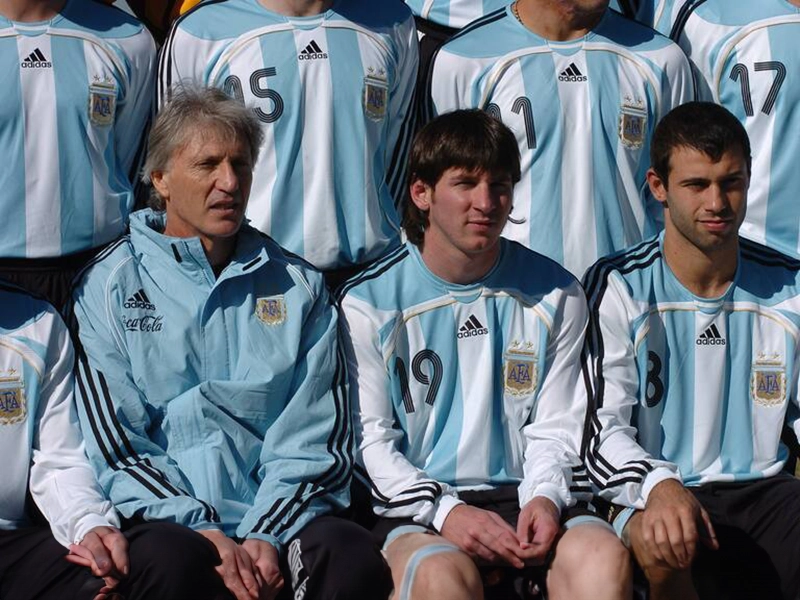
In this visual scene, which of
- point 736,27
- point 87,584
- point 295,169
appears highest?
point 736,27

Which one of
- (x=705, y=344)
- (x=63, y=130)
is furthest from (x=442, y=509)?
(x=63, y=130)

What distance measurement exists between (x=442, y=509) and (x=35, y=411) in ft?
4.53

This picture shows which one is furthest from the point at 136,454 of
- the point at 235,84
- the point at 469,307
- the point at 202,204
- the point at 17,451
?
the point at 235,84

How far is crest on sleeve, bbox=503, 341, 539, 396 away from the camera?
5973mm

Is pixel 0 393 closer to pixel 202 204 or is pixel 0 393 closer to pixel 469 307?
pixel 202 204

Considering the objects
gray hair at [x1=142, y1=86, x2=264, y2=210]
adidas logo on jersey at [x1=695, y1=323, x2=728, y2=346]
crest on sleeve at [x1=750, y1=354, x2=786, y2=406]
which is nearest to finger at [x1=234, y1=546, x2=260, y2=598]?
gray hair at [x1=142, y1=86, x2=264, y2=210]

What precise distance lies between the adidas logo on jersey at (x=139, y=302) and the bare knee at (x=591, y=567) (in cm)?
157

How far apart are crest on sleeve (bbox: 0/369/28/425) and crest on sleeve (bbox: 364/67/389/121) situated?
71.8 inches

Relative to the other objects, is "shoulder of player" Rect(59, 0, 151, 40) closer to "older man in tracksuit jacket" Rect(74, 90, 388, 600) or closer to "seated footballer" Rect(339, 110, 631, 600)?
"older man in tracksuit jacket" Rect(74, 90, 388, 600)

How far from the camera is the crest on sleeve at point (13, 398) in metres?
5.65

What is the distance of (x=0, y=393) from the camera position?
18.5ft

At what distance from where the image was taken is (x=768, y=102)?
22.8ft

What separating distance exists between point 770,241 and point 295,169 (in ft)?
6.39

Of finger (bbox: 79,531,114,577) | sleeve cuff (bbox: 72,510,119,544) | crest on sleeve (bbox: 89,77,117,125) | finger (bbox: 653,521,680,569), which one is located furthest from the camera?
crest on sleeve (bbox: 89,77,117,125)
